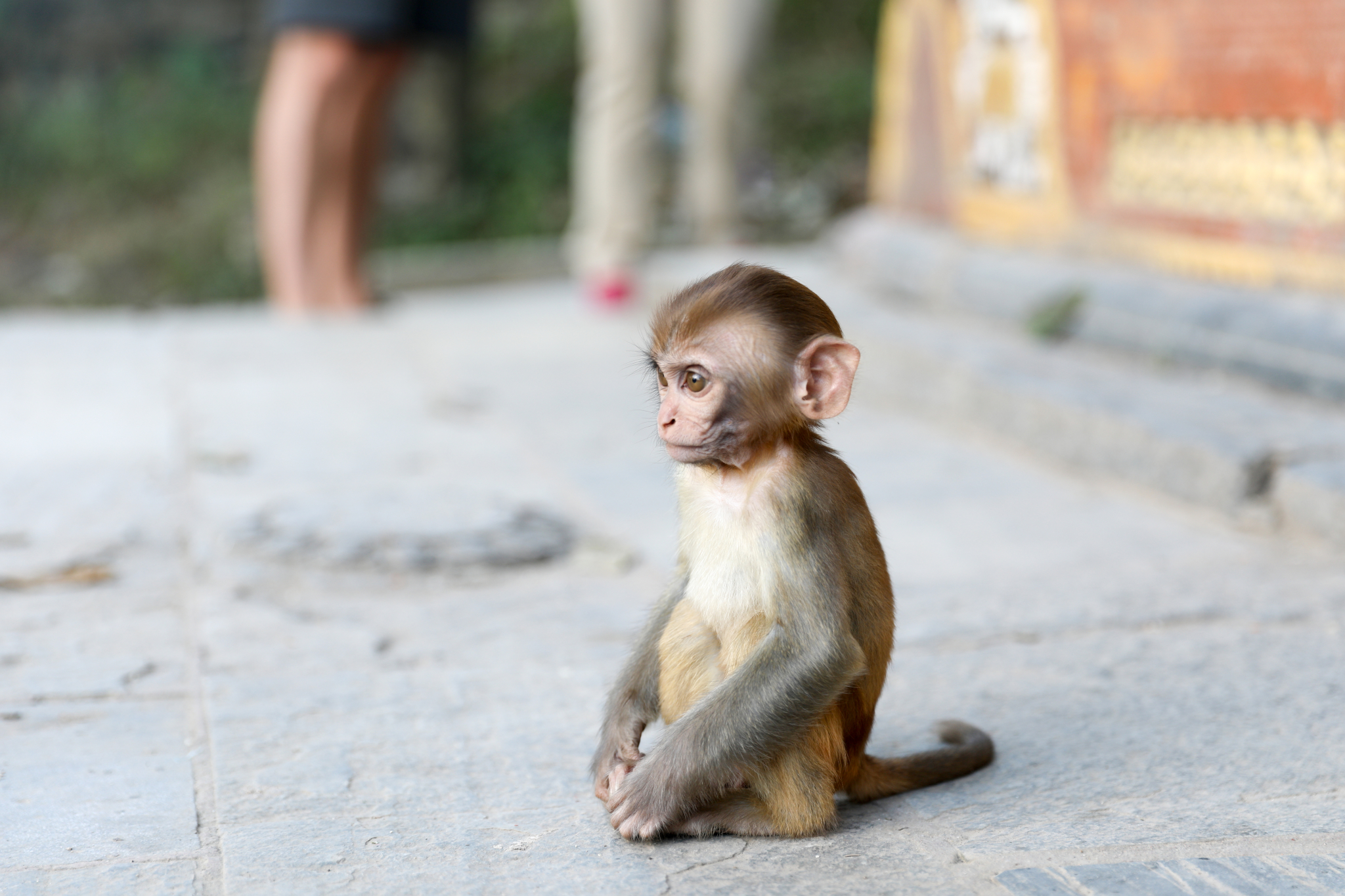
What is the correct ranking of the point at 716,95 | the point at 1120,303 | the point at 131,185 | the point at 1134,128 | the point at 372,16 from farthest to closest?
the point at 131,185
the point at 716,95
the point at 372,16
the point at 1134,128
the point at 1120,303

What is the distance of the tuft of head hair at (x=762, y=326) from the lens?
198 centimetres

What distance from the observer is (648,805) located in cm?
200

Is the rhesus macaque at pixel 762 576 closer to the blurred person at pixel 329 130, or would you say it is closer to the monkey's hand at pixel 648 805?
the monkey's hand at pixel 648 805

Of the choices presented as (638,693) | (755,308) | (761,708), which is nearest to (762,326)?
(755,308)

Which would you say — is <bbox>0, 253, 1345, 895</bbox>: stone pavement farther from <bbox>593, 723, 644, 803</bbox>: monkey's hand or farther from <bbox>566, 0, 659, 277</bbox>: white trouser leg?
<bbox>566, 0, 659, 277</bbox>: white trouser leg

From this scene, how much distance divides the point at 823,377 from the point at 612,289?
487cm

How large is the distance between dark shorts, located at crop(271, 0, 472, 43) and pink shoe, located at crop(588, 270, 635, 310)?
128 cm

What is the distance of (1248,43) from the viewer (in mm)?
4316

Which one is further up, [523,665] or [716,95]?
[716,95]

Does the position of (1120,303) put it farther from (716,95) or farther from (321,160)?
(321,160)

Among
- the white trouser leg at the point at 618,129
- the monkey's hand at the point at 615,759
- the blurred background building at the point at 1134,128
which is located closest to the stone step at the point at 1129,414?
the blurred background building at the point at 1134,128

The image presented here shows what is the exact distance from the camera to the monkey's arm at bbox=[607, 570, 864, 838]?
1.97 metres

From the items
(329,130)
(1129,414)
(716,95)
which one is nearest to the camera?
(1129,414)

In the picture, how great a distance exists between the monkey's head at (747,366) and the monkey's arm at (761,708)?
0.68 feet
